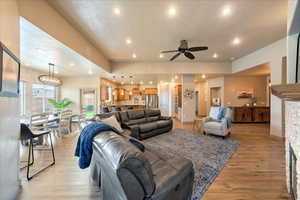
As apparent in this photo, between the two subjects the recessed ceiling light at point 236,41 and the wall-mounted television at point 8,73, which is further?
the recessed ceiling light at point 236,41

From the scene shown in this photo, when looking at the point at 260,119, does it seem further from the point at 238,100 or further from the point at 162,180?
the point at 162,180

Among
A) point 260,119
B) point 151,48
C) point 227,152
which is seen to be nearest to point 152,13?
point 151,48

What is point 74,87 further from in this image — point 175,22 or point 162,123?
point 175,22

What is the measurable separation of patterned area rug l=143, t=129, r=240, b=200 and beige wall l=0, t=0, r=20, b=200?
2.07 m

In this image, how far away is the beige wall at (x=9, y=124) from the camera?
1.56m

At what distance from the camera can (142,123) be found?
15.2ft

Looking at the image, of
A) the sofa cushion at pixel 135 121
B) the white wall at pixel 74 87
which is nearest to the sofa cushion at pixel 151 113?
the sofa cushion at pixel 135 121

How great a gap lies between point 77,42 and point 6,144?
9.76ft

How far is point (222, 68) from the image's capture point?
6.82m

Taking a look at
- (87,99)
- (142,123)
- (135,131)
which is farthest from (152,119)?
(87,99)

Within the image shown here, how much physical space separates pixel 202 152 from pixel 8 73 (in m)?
3.78

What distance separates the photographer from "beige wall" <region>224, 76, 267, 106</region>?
7.28 m

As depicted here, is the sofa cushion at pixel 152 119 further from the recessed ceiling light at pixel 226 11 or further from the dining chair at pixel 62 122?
the recessed ceiling light at pixel 226 11

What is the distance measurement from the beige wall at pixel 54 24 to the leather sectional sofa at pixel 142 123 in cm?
207
